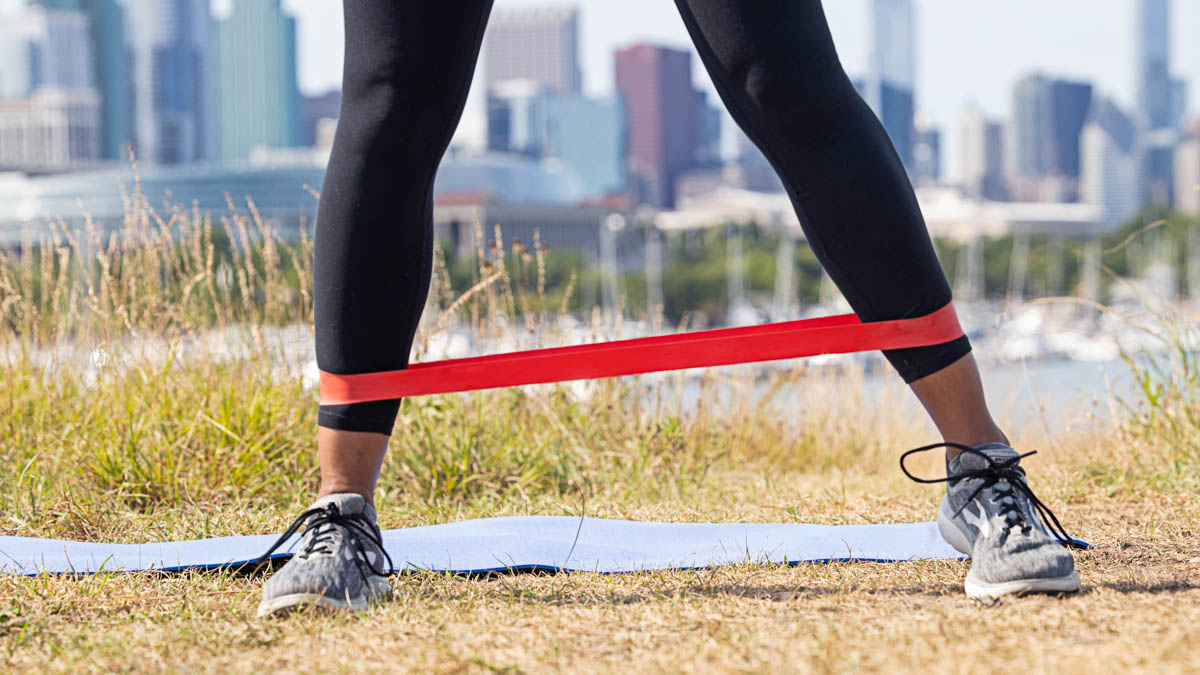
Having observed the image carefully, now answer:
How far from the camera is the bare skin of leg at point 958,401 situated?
4.36ft

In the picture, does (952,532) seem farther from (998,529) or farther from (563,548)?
(563,548)

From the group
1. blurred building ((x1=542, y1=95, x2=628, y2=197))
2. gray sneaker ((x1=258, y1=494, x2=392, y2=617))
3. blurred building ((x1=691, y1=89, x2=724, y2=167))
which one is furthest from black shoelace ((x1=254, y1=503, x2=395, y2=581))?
blurred building ((x1=691, y1=89, x2=724, y2=167))

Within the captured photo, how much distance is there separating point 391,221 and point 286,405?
139cm

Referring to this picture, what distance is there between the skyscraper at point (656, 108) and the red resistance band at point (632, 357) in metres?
125

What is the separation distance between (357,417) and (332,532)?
138 millimetres

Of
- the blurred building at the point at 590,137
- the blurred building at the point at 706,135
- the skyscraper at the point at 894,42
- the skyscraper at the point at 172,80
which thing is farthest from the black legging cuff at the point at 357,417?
the skyscraper at the point at 894,42

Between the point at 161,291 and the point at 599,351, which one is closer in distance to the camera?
the point at 599,351

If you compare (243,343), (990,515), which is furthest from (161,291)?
(990,515)

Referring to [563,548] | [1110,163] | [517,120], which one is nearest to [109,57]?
[517,120]

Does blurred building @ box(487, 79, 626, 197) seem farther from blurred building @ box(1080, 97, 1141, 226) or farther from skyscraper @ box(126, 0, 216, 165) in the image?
blurred building @ box(1080, 97, 1141, 226)

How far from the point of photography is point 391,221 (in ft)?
4.45

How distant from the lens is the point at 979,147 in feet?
426

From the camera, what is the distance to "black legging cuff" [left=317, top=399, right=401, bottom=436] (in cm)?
137

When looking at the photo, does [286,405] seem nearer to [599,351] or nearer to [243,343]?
[243,343]
